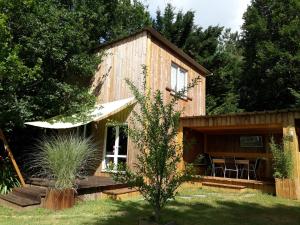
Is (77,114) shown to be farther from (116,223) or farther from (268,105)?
(268,105)

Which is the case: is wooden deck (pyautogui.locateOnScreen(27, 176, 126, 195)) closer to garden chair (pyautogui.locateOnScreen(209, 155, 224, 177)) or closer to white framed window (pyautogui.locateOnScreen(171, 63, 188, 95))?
garden chair (pyautogui.locateOnScreen(209, 155, 224, 177))

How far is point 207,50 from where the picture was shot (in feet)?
83.1

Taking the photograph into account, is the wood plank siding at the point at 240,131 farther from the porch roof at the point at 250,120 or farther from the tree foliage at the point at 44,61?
the tree foliage at the point at 44,61

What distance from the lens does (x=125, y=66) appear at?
12.7 metres

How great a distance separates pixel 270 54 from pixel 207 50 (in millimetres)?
4840

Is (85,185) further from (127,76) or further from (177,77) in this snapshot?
(177,77)

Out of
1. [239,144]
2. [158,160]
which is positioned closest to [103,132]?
[239,144]

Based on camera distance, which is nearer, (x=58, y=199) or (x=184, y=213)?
(x=184, y=213)

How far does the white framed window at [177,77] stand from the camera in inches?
542

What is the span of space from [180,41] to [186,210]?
19239 millimetres

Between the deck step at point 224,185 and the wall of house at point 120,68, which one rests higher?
the wall of house at point 120,68

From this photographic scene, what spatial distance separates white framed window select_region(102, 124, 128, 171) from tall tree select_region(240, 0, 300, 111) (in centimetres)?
1521

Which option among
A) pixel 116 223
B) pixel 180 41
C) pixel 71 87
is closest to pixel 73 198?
pixel 116 223

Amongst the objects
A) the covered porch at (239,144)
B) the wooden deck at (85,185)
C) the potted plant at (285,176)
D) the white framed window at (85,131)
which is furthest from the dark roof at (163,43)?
the potted plant at (285,176)
